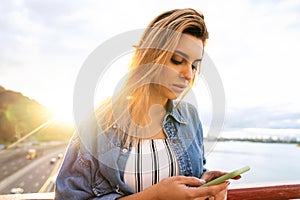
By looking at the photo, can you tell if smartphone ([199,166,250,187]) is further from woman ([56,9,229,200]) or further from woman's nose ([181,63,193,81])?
woman's nose ([181,63,193,81])

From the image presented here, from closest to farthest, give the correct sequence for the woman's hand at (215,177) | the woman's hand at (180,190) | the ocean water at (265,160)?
the woman's hand at (180,190)
the woman's hand at (215,177)
the ocean water at (265,160)

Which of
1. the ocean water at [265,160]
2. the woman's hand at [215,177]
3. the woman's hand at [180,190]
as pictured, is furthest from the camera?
the ocean water at [265,160]

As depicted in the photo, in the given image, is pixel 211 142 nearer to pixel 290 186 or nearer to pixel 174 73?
pixel 174 73

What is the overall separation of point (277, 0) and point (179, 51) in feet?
7.19

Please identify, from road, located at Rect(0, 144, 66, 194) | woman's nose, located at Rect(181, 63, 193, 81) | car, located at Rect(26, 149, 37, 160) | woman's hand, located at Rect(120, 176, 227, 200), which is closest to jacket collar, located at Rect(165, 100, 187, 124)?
woman's nose, located at Rect(181, 63, 193, 81)

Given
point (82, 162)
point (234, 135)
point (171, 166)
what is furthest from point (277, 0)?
point (82, 162)

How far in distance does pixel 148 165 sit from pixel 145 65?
256 millimetres

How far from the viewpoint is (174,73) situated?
0.80 m

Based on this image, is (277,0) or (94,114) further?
(277,0)

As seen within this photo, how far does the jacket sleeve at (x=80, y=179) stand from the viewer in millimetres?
749

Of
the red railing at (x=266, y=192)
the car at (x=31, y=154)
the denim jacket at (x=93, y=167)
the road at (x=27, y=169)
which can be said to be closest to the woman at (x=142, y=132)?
the denim jacket at (x=93, y=167)

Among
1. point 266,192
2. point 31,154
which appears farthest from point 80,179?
point 31,154

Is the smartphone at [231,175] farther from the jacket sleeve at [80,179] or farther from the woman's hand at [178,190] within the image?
the jacket sleeve at [80,179]

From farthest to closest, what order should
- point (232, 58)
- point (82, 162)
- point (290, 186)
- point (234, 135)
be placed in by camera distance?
point (232, 58), point (234, 135), point (290, 186), point (82, 162)
